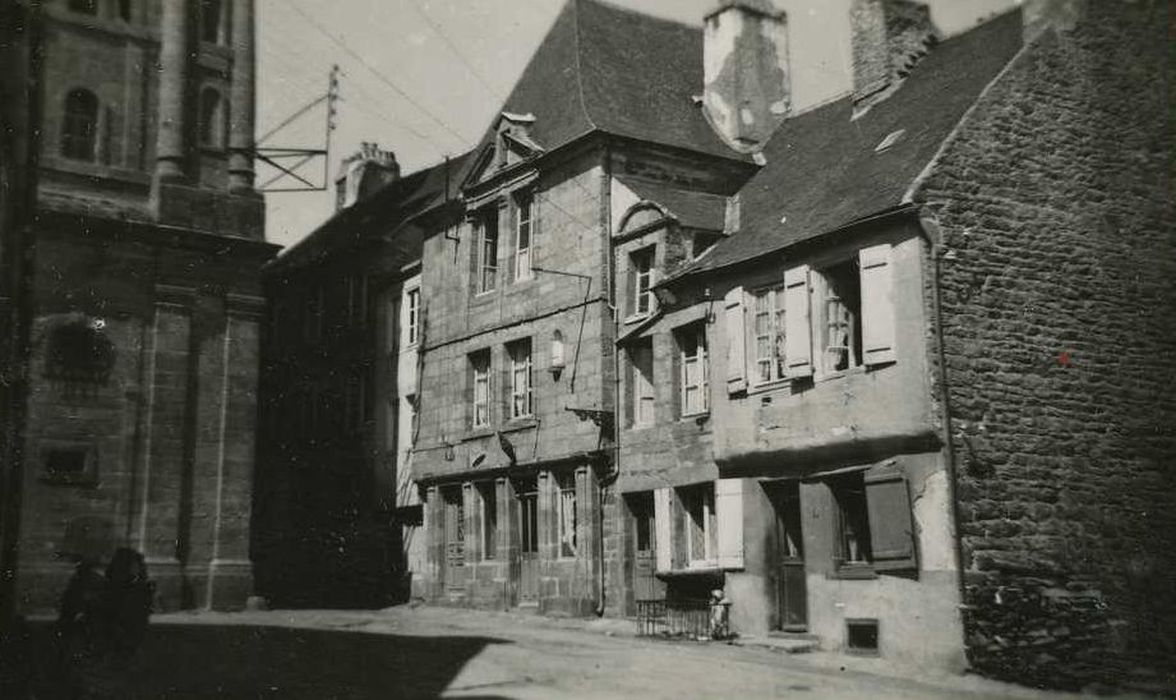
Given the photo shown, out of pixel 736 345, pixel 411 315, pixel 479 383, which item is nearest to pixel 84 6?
pixel 411 315

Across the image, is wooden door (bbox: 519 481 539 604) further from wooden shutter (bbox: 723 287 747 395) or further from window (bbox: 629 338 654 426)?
wooden shutter (bbox: 723 287 747 395)

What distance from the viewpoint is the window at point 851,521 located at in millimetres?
16156

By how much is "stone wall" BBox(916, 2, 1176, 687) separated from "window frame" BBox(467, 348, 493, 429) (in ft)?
38.3

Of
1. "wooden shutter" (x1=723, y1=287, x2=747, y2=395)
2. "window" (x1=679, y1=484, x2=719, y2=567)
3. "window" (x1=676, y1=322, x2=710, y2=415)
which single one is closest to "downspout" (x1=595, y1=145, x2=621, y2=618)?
"window" (x1=676, y1=322, x2=710, y2=415)

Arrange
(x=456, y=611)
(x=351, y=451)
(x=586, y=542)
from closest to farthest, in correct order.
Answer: (x=586, y=542), (x=456, y=611), (x=351, y=451)

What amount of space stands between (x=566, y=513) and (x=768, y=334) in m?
6.50

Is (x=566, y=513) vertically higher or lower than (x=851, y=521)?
higher

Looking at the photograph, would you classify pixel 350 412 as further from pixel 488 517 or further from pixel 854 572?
pixel 854 572

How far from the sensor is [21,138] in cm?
1499

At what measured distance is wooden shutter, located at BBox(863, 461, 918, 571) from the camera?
14930 mm

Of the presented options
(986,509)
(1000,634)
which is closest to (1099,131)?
(986,509)

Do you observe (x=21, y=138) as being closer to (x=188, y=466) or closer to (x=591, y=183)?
(x=188, y=466)

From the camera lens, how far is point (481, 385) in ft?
83.3

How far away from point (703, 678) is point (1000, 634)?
3.97m
